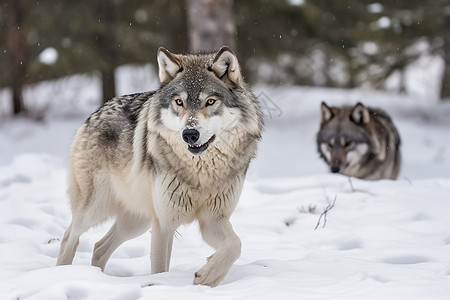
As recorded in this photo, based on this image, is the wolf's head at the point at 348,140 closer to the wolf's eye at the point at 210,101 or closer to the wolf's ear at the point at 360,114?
the wolf's ear at the point at 360,114

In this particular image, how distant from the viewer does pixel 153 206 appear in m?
3.90

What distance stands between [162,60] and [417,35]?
10.2 m

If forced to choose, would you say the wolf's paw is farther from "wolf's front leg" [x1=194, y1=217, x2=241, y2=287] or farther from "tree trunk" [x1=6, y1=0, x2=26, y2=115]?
"tree trunk" [x1=6, y1=0, x2=26, y2=115]

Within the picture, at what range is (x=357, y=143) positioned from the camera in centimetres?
714

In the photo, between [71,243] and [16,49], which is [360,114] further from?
[16,49]

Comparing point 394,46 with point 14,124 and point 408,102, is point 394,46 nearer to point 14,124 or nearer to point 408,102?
point 408,102

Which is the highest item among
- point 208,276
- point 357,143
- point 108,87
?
point 108,87

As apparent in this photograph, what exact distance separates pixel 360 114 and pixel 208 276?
454 centimetres

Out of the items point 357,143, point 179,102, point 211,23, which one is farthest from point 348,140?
point 179,102

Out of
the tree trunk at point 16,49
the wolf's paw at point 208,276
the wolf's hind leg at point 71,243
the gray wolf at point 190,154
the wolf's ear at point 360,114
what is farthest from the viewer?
the tree trunk at point 16,49

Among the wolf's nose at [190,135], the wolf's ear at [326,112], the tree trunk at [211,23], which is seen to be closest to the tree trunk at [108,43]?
the tree trunk at [211,23]

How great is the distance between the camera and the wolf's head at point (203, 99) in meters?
3.50

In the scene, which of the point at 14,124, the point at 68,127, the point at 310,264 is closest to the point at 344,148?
the point at 310,264

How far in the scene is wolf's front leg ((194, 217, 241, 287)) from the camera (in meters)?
3.26
